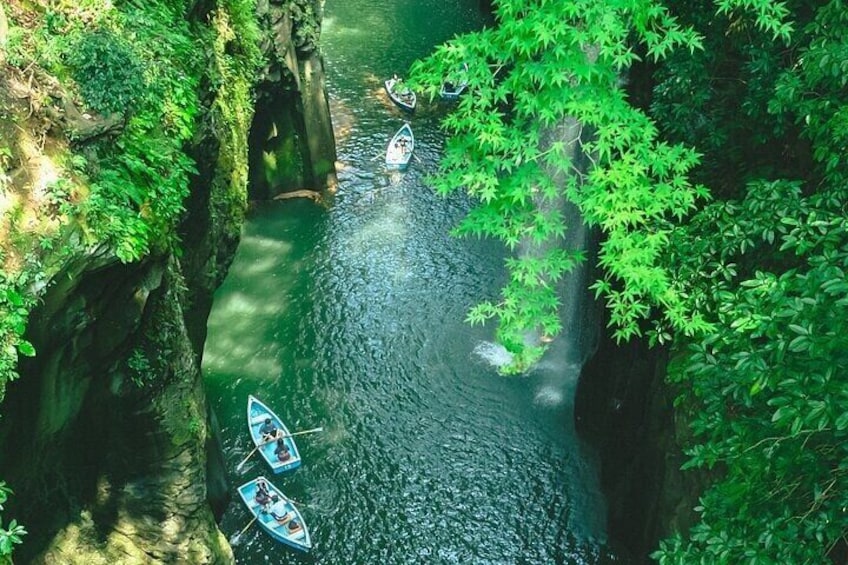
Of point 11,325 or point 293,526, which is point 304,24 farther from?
point 11,325

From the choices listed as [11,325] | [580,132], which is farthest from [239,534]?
[580,132]

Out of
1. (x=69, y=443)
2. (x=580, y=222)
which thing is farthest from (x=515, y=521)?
(x=69, y=443)

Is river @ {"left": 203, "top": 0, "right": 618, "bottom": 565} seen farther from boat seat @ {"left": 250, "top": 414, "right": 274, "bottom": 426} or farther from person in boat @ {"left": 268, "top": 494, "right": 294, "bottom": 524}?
person in boat @ {"left": 268, "top": 494, "right": 294, "bottom": 524}

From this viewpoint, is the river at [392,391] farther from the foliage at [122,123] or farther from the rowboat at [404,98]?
the foliage at [122,123]

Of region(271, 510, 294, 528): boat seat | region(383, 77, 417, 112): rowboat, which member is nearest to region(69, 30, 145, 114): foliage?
region(271, 510, 294, 528): boat seat

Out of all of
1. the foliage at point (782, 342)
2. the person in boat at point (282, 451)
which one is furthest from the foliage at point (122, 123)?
the foliage at point (782, 342)

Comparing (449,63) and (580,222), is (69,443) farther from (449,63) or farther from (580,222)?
(580,222)

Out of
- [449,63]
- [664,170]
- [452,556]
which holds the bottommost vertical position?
[452,556]
